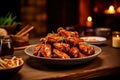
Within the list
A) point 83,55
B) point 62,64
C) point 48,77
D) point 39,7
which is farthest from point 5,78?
point 39,7

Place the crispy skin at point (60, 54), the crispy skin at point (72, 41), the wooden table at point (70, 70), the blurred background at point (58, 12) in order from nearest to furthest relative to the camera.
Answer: the wooden table at point (70, 70), the crispy skin at point (60, 54), the crispy skin at point (72, 41), the blurred background at point (58, 12)

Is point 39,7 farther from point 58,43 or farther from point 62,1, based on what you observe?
point 58,43

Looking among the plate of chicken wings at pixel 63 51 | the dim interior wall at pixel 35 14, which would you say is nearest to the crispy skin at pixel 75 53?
the plate of chicken wings at pixel 63 51

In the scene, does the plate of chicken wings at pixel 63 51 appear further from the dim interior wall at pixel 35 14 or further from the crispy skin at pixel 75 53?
the dim interior wall at pixel 35 14

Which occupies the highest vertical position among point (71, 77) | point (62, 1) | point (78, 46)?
point (62, 1)

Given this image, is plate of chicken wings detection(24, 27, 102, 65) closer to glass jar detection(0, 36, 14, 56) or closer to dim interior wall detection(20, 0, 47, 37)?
glass jar detection(0, 36, 14, 56)

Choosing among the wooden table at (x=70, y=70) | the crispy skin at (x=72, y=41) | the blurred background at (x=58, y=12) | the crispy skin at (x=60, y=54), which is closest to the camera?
the wooden table at (x=70, y=70)

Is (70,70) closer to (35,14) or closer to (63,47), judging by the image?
(63,47)
